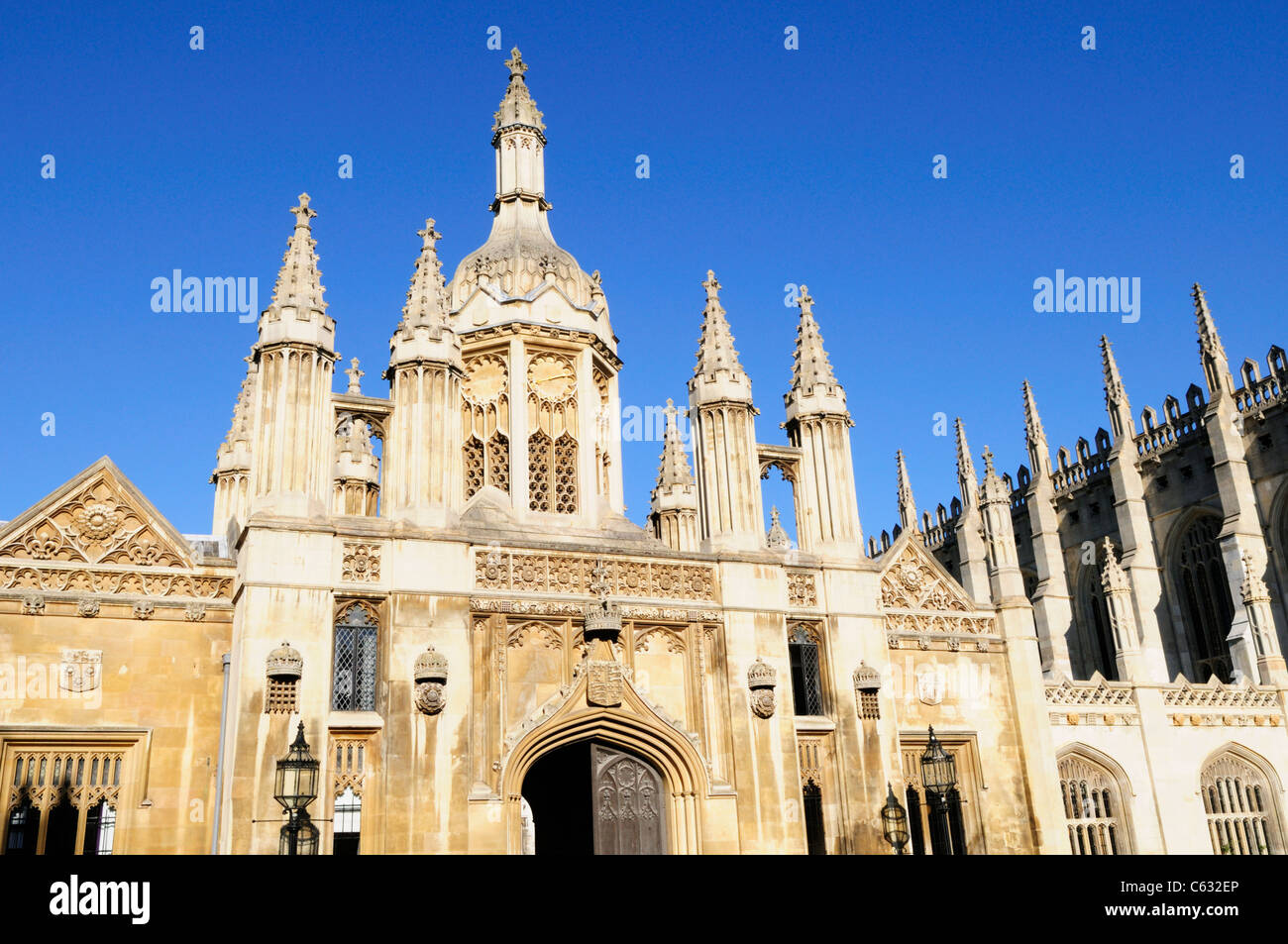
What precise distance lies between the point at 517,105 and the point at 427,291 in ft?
28.5

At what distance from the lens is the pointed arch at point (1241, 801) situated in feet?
107

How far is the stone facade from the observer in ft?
59.4

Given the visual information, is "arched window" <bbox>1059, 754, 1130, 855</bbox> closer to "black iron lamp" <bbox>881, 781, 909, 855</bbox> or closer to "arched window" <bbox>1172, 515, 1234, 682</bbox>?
"black iron lamp" <bbox>881, 781, 909, 855</bbox>

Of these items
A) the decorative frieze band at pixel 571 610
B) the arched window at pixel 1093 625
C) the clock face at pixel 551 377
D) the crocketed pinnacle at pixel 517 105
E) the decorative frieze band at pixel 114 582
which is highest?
the crocketed pinnacle at pixel 517 105

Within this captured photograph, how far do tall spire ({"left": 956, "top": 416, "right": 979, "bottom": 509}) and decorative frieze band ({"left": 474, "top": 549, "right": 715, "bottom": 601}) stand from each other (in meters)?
39.2

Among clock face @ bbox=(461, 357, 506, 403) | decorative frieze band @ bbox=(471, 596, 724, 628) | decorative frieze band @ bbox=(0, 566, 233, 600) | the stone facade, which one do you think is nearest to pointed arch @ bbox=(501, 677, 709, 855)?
the stone facade

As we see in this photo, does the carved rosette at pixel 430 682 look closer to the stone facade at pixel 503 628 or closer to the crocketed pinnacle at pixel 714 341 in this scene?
the stone facade at pixel 503 628

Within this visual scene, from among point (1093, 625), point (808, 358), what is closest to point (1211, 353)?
point (1093, 625)

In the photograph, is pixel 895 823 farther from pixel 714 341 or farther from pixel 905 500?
pixel 905 500

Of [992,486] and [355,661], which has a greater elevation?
[992,486]

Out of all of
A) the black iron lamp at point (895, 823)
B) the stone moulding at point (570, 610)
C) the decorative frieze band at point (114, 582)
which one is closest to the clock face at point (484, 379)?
the stone moulding at point (570, 610)

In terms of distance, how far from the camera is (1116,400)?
54656 mm

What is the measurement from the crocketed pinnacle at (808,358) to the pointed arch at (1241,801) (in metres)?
17.6
